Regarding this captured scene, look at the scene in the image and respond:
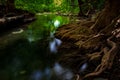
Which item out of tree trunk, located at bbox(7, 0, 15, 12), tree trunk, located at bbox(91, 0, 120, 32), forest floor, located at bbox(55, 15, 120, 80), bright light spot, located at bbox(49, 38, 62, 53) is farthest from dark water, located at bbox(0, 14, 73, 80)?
tree trunk, located at bbox(7, 0, 15, 12)

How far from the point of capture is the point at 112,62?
27.9 feet

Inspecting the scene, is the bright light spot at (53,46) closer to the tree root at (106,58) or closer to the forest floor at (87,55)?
the forest floor at (87,55)

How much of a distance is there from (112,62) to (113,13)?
5.01m

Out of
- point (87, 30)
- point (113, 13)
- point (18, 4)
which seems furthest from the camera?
point (18, 4)

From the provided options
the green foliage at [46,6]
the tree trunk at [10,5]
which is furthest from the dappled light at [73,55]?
the green foliage at [46,6]

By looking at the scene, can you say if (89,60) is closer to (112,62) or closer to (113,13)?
(112,62)

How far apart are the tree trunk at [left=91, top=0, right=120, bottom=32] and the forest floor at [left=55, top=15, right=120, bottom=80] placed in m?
0.57

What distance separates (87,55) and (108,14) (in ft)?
12.7

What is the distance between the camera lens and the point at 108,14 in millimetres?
13109

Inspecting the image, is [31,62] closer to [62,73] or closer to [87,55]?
[62,73]

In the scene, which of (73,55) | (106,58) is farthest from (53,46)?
(106,58)

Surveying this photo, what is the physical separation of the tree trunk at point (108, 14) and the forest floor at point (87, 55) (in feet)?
1.87

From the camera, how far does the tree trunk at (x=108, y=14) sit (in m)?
12.8

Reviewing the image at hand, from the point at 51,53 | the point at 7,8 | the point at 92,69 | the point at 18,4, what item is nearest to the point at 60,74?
the point at 92,69
